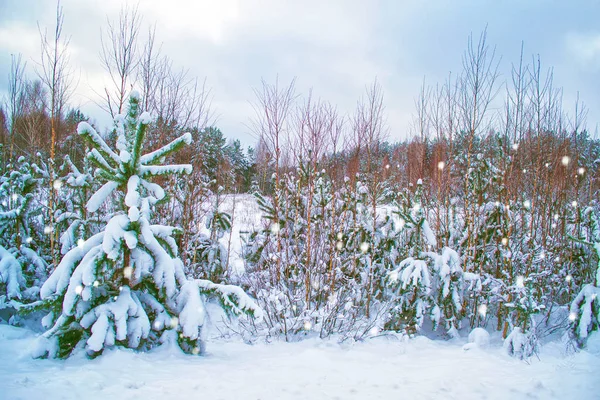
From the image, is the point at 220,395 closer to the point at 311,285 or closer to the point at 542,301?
the point at 311,285

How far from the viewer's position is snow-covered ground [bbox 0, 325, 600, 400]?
257 centimetres

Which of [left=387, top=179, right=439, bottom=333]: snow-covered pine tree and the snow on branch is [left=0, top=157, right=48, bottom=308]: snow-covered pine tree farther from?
[left=387, top=179, right=439, bottom=333]: snow-covered pine tree

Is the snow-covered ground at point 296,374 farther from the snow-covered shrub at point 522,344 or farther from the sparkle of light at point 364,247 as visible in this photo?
the sparkle of light at point 364,247

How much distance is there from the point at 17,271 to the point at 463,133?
749 cm

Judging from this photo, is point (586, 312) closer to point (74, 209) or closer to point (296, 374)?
point (296, 374)

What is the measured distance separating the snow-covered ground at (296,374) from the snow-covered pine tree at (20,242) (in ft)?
2.43

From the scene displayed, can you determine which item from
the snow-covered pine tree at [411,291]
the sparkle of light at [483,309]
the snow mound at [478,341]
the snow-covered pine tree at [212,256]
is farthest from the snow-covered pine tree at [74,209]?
the sparkle of light at [483,309]

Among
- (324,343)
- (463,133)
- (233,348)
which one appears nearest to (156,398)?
(233,348)

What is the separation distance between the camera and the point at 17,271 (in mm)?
4449

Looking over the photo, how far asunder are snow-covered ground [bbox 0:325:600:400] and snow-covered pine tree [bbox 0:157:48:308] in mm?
740

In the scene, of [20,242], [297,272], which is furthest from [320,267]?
[20,242]

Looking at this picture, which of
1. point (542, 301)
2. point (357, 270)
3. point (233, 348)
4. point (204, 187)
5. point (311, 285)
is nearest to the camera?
point (233, 348)

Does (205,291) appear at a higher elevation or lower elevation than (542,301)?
higher

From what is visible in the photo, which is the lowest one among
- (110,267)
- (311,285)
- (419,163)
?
(311,285)
